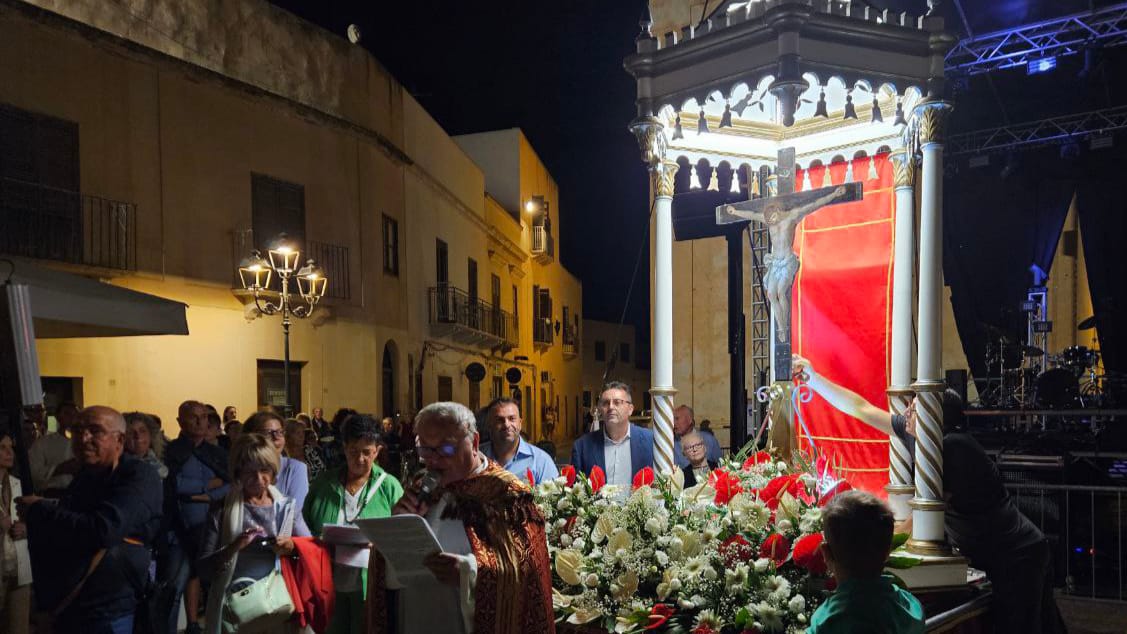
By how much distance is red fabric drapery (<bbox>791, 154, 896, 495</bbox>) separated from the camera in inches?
238

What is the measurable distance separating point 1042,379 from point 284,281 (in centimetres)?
1091

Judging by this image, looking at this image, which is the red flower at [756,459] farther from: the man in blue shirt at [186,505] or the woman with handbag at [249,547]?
the man in blue shirt at [186,505]

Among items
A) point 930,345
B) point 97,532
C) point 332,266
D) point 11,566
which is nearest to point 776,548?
A: point 930,345

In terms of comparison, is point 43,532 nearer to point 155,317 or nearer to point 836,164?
point 155,317

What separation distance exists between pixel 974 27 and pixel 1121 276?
4987mm

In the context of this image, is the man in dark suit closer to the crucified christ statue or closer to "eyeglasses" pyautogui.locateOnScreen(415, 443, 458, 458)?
the crucified christ statue

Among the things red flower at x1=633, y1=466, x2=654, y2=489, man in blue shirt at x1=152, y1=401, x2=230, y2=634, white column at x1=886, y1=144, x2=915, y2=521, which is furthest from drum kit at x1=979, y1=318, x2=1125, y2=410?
man in blue shirt at x1=152, y1=401, x2=230, y2=634

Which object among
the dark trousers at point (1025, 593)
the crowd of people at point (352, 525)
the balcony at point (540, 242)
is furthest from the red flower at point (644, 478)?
the balcony at point (540, 242)

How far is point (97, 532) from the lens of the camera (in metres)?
4.02

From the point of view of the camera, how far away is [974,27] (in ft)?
37.7

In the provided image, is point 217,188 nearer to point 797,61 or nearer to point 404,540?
point 797,61

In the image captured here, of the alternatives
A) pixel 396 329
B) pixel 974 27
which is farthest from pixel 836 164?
pixel 396 329

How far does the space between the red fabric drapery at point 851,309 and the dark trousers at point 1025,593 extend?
1.49 metres

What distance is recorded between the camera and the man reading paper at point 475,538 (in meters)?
2.95
